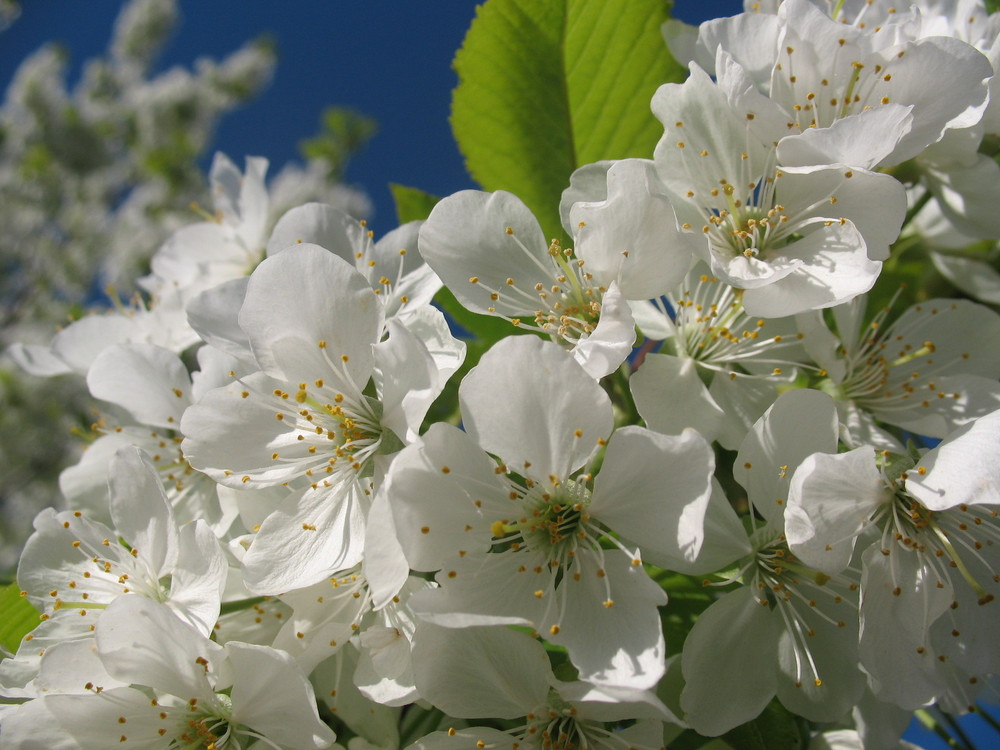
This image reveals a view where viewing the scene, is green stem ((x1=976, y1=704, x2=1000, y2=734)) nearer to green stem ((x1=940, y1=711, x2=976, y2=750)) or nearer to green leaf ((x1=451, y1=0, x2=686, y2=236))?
green stem ((x1=940, y1=711, x2=976, y2=750))

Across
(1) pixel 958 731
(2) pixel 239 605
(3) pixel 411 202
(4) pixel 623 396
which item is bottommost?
(1) pixel 958 731

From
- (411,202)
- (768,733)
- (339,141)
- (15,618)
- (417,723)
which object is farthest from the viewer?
(339,141)

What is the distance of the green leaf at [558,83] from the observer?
1366 mm

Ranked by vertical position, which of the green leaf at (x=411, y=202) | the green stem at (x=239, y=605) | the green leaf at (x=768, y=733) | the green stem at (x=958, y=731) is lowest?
the green stem at (x=958, y=731)

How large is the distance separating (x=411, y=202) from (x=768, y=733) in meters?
1.05

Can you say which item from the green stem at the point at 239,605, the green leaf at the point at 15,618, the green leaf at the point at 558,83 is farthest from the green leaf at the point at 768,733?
the green leaf at the point at 15,618

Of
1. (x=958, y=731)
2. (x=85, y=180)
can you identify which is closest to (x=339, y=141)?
(x=85, y=180)

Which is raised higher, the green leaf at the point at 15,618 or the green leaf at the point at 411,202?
the green leaf at the point at 411,202

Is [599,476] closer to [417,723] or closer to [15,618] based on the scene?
[417,723]

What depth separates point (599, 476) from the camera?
97cm

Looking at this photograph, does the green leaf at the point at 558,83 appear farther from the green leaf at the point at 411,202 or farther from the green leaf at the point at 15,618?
the green leaf at the point at 15,618

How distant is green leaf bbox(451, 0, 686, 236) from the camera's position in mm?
1366

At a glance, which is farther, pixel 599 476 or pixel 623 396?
pixel 623 396

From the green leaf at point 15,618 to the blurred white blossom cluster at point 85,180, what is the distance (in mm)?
6207
